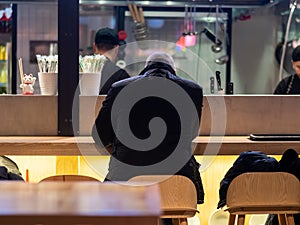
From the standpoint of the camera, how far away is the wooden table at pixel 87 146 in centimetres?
289

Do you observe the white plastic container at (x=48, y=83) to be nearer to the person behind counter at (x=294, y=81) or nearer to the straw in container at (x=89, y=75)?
the straw in container at (x=89, y=75)

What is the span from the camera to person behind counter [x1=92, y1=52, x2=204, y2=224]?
2760 mm

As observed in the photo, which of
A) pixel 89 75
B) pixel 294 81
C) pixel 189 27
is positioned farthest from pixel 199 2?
pixel 89 75

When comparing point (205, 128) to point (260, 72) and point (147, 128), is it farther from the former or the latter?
point (260, 72)

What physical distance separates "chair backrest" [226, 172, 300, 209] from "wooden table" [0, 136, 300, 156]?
32 cm

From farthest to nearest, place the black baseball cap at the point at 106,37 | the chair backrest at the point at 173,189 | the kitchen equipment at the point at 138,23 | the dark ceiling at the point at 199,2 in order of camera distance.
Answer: the kitchen equipment at the point at 138,23 < the dark ceiling at the point at 199,2 < the black baseball cap at the point at 106,37 < the chair backrest at the point at 173,189

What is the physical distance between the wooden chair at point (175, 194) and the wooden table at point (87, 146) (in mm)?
404

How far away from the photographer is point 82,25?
20.2 ft

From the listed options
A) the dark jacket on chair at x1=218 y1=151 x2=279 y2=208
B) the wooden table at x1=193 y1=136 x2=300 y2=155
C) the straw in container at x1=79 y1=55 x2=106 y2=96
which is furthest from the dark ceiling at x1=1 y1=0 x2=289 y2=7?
the dark jacket on chair at x1=218 y1=151 x2=279 y2=208

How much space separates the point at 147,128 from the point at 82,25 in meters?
3.63

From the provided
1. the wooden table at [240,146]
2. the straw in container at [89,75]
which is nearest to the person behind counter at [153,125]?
the wooden table at [240,146]

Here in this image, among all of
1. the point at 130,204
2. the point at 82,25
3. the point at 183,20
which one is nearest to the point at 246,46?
the point at 183,20

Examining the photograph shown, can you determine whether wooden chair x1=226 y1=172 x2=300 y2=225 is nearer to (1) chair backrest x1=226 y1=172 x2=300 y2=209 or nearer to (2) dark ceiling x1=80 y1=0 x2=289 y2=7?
(1) chair backrest x1=226 y1=172 x2=300 y2=209

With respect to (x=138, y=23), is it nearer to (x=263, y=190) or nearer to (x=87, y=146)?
(x=87, y=146)
